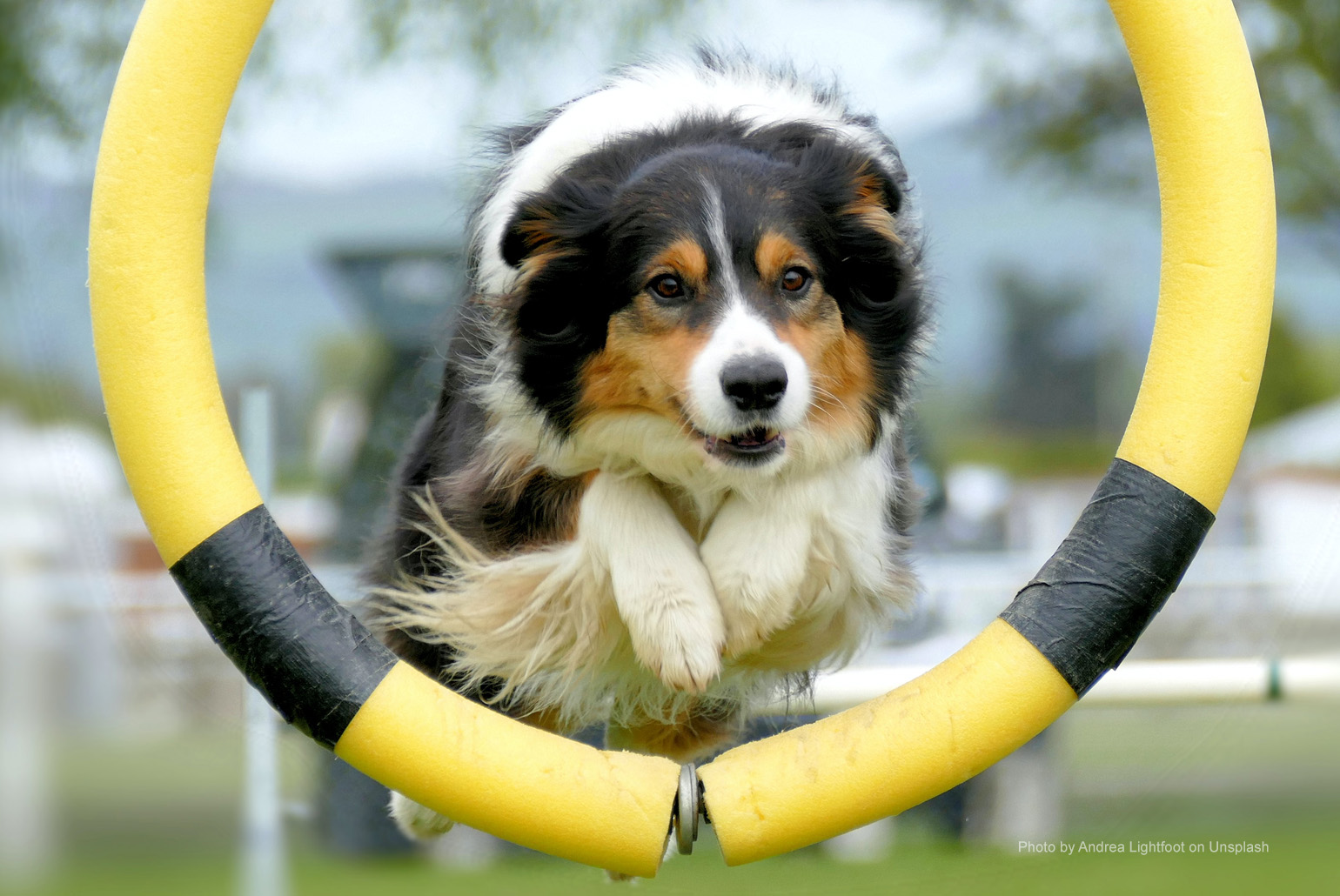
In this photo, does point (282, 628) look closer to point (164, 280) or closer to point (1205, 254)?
point (164, 280)

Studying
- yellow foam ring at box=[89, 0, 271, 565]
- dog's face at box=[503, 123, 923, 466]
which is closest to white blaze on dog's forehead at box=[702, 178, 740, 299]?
dog's face at box=[503, 123, 923, 466]

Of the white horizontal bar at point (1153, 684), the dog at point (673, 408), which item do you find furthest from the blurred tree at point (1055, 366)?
the dog at point (673, 408)

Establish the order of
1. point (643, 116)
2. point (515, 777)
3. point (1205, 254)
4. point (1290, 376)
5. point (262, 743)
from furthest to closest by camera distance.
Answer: point (1290, 376) < point (262, 743) < point (643, 116) < point (1205, 254) < point (515, 777)

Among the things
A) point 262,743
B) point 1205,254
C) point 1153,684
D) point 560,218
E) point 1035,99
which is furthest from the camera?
point 1035,99

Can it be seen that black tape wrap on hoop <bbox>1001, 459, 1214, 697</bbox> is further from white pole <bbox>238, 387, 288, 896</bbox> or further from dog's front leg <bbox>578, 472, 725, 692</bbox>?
white pole <bbox>238, 387, 288, 896</bbox>

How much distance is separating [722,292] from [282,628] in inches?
29.8

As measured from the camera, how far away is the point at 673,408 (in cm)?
181

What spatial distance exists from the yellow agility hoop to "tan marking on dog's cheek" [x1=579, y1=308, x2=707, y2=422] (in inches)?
19.6

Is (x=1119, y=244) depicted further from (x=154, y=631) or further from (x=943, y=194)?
(x=154, y=631)

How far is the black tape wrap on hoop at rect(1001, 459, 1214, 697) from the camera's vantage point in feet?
5.49

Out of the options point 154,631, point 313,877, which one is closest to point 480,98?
point 154,631

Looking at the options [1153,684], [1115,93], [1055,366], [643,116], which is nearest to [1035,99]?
[1115,93]

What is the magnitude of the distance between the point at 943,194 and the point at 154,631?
11.5ft

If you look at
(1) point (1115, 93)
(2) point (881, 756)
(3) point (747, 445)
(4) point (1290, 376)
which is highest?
(1) point (1115, 93)
